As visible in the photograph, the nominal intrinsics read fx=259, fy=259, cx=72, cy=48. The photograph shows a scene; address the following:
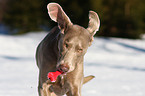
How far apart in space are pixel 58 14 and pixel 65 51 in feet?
1.38

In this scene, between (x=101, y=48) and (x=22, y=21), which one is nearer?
(x=101, y=48)

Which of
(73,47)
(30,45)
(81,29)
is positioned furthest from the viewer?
(30,45)

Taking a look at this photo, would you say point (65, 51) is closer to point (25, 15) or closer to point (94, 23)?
point (94, 23)

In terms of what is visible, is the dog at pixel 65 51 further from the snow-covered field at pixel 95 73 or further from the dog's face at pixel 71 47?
the snow-covered field at pixel 95 73

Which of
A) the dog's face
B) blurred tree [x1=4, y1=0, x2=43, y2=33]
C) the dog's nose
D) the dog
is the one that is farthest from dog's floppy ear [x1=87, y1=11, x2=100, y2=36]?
blurred tree [x1=4, y1=0, x2=43, y2=33]

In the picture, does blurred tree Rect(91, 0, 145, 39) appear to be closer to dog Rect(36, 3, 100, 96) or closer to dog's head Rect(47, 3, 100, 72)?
dog Rect(36, 3, 100, 96)

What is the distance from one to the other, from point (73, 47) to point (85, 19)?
13328 mm

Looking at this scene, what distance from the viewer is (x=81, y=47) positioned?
7.44ft

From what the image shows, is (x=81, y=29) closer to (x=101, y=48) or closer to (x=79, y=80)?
(x=79, y=80)

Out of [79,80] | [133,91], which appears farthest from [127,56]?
[79,80]

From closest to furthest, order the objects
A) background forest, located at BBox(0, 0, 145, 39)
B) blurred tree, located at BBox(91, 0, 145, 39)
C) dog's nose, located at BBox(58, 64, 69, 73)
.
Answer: dog's nose, located at BBox(58, 64, 69, 73)
background forest, located at BBox(0, 0, 145, 39)
blurred tree, located at BBox(91, 0, 145, 39)

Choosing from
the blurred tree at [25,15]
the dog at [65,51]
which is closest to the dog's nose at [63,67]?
the dog at [65,51]

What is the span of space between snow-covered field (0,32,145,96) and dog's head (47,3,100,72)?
91.2 inches

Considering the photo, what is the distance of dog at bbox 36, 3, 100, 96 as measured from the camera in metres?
2.23
